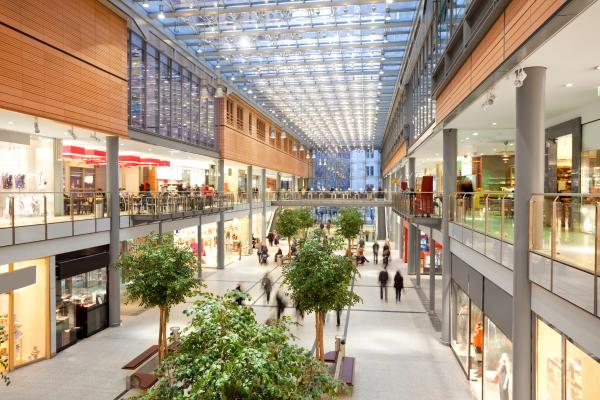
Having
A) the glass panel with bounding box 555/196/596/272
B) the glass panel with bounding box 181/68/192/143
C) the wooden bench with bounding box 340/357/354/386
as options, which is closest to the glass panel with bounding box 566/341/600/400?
the glass panel with bounding box 555/196/596/272

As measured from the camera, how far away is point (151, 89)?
62.5 ft

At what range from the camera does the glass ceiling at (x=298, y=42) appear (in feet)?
50.4

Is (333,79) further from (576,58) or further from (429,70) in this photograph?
(576,58)

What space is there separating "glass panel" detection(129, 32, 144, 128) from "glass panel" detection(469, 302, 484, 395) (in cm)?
1339

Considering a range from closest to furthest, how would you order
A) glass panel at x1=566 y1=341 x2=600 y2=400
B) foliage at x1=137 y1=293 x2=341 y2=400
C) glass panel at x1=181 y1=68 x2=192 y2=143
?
foliage at x1=137 y1=293 x2=341 y2=400 < glass panel at x1=566 y1=341 x2=600 y2=400 < glass panel at x1=181 y1=68 x2=192 y2=143

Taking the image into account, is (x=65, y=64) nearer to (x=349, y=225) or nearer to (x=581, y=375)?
(x=581, y=375)

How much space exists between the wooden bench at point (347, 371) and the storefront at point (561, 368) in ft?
13.9

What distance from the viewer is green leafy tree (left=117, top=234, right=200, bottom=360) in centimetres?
1075

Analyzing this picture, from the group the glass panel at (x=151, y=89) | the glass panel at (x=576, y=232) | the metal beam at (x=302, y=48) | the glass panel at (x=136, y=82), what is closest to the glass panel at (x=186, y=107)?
the glass panel at (x=151, y=89)

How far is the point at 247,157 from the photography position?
105 ft

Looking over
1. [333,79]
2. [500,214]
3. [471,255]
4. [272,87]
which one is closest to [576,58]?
[500,214]

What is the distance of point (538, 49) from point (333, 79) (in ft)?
67.7

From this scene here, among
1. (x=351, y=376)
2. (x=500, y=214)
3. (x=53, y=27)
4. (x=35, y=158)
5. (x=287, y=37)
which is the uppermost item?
(x=287, y=37)

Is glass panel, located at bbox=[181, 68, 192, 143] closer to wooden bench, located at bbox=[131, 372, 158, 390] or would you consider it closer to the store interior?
the store interior
